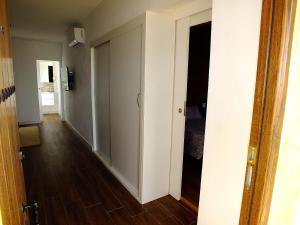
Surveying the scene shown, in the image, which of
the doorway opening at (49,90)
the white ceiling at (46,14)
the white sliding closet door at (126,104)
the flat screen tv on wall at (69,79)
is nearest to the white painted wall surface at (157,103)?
the white sliding closet door at (126,104)

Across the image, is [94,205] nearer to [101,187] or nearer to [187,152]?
[101,187]

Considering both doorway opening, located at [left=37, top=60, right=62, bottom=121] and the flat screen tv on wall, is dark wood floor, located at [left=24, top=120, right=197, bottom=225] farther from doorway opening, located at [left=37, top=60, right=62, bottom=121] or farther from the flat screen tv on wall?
doorway opening, located at [left=37, top=60, right=62, bottom=121]

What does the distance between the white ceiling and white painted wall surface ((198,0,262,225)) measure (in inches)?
104

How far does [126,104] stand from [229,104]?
64.7 inches

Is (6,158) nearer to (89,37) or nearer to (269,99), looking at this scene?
(269,99)

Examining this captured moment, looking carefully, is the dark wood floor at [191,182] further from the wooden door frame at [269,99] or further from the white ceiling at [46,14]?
the white ceiling at [46,14]

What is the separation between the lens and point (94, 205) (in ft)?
7.34

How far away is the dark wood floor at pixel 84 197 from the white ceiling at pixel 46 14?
2643 mm

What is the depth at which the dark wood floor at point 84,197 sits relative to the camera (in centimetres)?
203

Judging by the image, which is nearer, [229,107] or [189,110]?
[229,107]

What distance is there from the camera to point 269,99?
0.71 m

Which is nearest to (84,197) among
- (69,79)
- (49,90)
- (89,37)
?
(89,37)

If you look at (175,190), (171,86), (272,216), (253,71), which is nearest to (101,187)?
(175,190)

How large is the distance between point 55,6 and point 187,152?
3289 millimetres
